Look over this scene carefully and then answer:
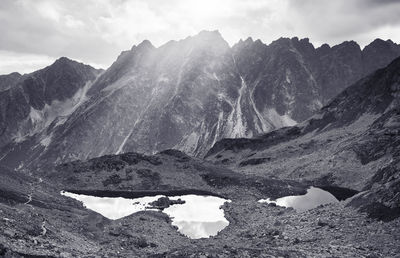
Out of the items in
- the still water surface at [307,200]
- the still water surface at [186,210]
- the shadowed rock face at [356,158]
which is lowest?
the still water surface at [186,210]

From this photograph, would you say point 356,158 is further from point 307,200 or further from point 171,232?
point 171,232

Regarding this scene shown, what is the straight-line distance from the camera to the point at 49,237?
53.9m

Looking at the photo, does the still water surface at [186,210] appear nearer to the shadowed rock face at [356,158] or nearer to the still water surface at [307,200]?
the still water surface at [307,200]

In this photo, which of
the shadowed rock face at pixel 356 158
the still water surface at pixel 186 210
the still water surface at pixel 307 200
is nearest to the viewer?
the shadowed rock face at pixel 356 158

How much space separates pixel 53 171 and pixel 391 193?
10194cm

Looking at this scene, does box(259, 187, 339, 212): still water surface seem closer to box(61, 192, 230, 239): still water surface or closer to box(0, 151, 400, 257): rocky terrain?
box(0, 151, 400, 257): rocky terrain

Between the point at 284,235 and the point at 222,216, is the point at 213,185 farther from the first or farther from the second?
the point at 284,235

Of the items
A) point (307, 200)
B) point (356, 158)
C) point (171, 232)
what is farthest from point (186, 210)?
point (356, 158)

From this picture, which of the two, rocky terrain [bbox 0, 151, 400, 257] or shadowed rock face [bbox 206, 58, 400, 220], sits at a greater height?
shadowed rock face [bbox 206, 58, 400, 220]

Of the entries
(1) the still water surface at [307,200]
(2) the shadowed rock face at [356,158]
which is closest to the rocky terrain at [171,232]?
(2) the shadowed rock face at [356,158]

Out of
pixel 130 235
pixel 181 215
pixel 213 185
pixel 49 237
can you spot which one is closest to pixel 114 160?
pixel 213 185

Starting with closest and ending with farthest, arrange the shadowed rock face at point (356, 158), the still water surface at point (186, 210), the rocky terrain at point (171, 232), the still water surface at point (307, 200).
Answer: the rocky terrain at point (171, 232) < the shadowed rock face at point (356, 158) < the still water surface at point (186, 210) < the still water surface at point (307, 200)

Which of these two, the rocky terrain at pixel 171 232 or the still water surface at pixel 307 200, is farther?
the still water surface at pixel 307 200

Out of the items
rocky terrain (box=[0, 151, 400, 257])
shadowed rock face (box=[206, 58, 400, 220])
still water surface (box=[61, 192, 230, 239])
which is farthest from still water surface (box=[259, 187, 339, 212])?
still water surface (box=[61, 192, 230, 239])
